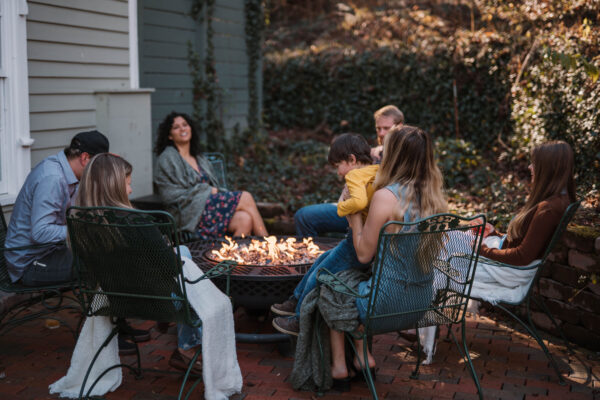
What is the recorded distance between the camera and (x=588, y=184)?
5.26 m

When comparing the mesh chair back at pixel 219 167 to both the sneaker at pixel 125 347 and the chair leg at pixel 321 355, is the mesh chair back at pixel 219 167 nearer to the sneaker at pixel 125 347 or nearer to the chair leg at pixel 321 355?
the sneaker at pixel 125 347

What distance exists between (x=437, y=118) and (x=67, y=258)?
697 centimetres

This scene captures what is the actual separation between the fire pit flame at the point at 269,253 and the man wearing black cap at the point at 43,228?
101 centimetres

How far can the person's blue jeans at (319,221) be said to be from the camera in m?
5.18

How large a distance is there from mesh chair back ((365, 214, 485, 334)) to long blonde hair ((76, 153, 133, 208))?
1.41 m

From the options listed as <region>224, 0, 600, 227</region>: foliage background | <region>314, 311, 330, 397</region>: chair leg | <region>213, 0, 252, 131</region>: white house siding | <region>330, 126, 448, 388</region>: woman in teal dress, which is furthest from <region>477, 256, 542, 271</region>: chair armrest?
<region>213, 0, 252, 131</region>: white house siding

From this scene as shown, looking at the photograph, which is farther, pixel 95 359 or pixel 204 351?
pixel 95 359

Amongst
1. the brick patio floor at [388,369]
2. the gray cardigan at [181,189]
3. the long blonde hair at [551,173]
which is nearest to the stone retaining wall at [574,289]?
the brick patio floor at [388,369]

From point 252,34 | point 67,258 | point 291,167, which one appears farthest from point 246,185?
point 67,258

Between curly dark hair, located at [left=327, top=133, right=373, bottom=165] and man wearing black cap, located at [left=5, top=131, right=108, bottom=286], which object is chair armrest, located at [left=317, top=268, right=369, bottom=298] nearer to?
curly dark hair, located at [left=327, top=133, right=373, bottom=165]

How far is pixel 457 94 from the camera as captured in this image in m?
9.05

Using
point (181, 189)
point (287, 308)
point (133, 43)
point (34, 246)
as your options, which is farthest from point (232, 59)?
point (287, 308)

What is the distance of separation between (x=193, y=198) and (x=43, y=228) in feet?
6.31

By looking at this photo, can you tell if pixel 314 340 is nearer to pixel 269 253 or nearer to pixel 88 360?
pixel 269 253
